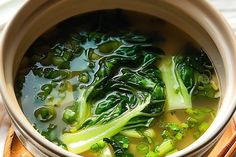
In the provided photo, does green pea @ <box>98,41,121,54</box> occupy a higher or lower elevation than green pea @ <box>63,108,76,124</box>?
higher

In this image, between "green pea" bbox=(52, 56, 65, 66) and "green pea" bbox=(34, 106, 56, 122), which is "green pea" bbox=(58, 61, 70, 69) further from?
"green pea" bbox=(34, 106, 56, 122)

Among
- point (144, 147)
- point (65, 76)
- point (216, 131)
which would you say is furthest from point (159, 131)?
point (65, 76)

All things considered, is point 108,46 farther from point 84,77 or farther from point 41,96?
point 41,96

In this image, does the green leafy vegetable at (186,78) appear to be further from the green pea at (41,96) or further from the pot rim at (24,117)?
the green pea at (41,96)

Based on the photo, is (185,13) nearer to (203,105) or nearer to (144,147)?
(203,105)

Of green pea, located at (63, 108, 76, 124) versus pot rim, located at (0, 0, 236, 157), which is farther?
green pea, located at (63, 108, 76, 124)

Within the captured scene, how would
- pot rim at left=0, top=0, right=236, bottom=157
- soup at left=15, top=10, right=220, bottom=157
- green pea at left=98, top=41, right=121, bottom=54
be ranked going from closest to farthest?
pot rim at left=0, top=0, right=236, bottom=157 < soup at left=15, top=10, right=220, bottom=157 < green pea at left=98, top=41, right=121, bottom=54

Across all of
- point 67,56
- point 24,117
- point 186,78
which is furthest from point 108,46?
point 24,117

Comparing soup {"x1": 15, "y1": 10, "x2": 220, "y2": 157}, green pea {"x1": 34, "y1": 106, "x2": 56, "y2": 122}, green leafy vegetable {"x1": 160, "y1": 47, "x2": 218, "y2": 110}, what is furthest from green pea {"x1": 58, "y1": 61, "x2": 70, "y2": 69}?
green leafy vegetable {"x1": 160, "y1": 47, "x2": 218, "y2": 110}
